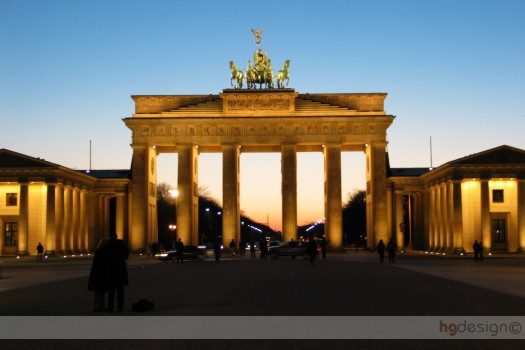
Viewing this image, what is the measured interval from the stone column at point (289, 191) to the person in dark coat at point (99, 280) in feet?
225

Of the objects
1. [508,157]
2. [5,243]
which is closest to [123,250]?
[508,157]

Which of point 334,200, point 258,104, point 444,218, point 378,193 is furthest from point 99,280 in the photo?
point 258,104

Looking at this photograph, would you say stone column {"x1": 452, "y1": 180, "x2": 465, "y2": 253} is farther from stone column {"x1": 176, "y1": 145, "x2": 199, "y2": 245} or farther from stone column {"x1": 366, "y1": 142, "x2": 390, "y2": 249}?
stone column {"x1": 176, "y1": 145, "x2": 199, "y2": 245}

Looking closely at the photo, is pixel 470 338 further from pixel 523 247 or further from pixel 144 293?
pixel 523 247

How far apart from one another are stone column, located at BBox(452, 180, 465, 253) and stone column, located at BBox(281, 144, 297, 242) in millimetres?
19380

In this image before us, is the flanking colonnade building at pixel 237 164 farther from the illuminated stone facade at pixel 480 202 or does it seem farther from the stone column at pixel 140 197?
the illuminated stone facade at pixel 480 202

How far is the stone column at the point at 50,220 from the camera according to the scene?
249 ft

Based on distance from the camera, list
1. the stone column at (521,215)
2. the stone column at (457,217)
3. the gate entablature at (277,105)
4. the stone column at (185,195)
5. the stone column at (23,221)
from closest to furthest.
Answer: the stone column at (521,215), the stone column at (23,221), the stone column at (457,217), the stone column at (185,195), the gate entablature at (277,105)

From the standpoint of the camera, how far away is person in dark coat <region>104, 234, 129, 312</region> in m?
19.2

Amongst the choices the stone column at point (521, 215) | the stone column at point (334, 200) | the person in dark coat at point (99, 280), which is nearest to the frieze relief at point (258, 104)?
the stone column at point (334, 200)

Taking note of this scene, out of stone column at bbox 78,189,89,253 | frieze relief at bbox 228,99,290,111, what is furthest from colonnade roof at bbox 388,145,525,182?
stone column at bbox 78,189,89,253

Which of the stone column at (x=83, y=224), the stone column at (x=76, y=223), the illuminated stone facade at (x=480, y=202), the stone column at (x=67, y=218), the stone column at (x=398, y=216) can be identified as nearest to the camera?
the illuminated stone facade at (x=480, y=202)

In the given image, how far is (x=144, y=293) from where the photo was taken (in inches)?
1003

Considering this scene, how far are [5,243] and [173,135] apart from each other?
72.3 feet
